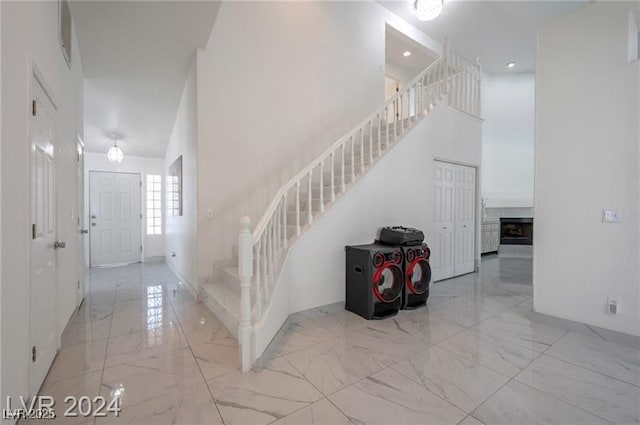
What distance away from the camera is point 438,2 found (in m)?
4.39

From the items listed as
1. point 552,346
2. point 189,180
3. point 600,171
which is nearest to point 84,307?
point 189,180

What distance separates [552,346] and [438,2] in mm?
4785

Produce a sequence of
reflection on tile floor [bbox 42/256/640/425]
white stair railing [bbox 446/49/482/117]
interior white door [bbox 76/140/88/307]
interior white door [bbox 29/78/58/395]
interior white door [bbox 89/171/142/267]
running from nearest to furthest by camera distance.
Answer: reflection on tile floor [bbox 42/256/640/425], interior white door [bbox 29/78/58/395], interior white door [bbox 76/140/88/307], white stair railing [bbox 446/49/482/117], interior white door [bbox 89/171/142/267]

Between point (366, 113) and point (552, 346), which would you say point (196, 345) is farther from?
point (366, 113)

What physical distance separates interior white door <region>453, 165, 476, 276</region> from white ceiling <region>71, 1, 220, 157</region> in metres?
4.51

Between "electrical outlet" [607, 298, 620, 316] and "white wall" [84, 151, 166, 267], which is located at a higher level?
"white wall" [84, 151, 166, 267]

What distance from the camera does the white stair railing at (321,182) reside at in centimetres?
212

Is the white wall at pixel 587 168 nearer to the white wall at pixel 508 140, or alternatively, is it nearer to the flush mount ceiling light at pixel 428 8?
the flush mount ceiling light at pixel 428 8

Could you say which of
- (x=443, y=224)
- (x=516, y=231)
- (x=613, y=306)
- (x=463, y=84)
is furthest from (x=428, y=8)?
(x=516, y=231)

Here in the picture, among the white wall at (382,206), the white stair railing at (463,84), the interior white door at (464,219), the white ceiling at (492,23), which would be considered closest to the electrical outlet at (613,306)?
the white wall at (382,206)

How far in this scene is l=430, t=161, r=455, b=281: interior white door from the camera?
184 inches

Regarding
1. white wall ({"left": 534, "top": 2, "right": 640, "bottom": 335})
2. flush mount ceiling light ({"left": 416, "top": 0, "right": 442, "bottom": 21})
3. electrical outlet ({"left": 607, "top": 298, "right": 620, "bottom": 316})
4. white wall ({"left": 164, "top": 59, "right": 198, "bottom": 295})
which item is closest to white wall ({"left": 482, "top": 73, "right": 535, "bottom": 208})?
flush mount ceiling light ({"left": 416, "top": 0, "right": 442, "bottom": 21})

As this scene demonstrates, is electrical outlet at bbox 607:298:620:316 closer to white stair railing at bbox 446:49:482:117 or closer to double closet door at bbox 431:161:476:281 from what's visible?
double closet door at bbox 431:161:476:281

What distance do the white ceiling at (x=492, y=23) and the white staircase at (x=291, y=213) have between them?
115cm
